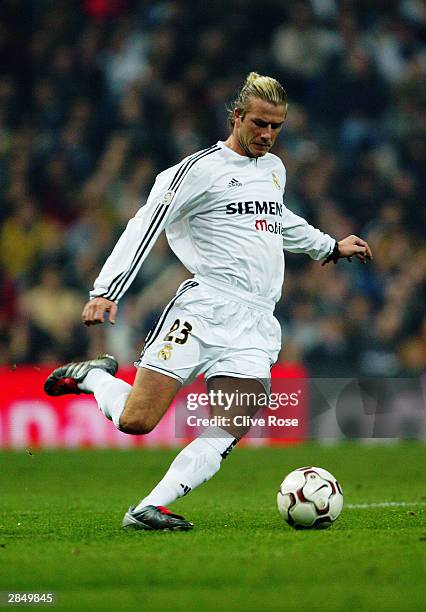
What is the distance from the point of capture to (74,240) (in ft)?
46.4

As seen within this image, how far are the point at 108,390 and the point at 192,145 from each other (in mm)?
9086

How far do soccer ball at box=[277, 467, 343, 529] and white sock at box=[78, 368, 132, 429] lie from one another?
901 mm

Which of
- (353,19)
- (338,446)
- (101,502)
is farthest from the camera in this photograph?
(353,19)

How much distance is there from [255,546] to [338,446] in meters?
7.78

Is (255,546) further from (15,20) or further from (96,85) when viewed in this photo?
(15,20)

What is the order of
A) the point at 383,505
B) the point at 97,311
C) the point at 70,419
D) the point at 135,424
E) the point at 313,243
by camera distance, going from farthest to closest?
the point at 70,419 < the point at 383,505 < the point at 313,243 < the point at 135,424 < the point at 97,311

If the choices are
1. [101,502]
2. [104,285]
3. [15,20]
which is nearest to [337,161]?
[15,20]

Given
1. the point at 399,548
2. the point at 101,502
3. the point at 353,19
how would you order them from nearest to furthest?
the point at 399,548, the point at 101,502, the point at 353,19

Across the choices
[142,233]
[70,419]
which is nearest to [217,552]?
[142,233]

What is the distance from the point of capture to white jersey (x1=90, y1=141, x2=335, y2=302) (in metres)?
5.75

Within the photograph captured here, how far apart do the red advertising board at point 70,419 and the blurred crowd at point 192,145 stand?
54 centimetres

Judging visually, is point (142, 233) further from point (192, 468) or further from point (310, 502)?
point (310, 502)

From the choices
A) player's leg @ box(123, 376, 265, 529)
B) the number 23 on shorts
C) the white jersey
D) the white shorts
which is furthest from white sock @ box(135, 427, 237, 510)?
the white jersey

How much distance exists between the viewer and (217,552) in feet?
16.1
